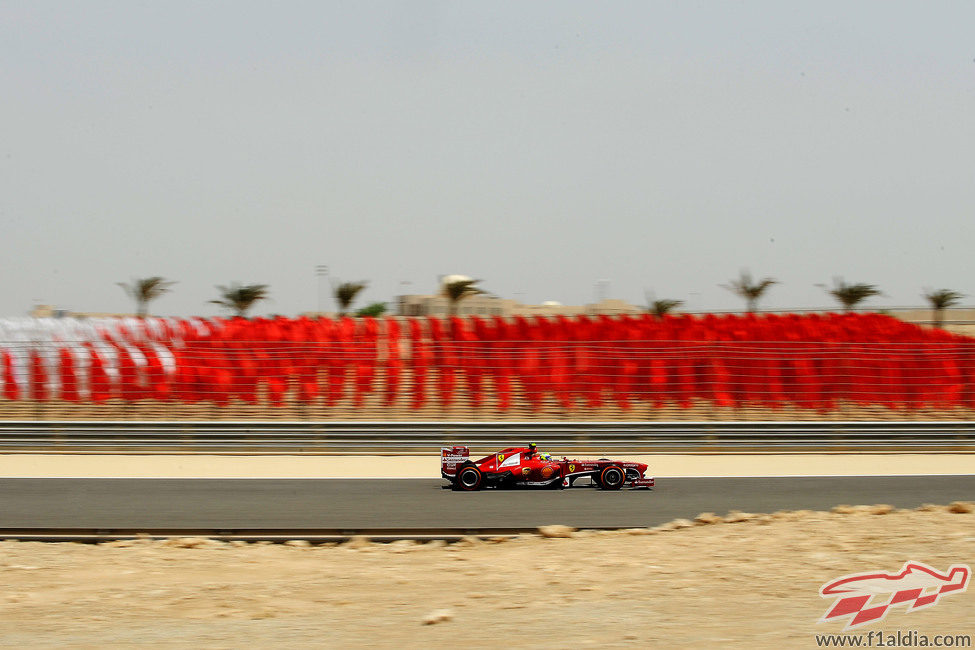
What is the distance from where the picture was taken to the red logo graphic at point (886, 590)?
5785 mm

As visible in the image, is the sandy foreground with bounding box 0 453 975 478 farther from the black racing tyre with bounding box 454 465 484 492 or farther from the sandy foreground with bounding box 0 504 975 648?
the sandy foreground with bounding box 0 504 975 648

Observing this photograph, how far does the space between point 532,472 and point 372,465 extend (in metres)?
4.49

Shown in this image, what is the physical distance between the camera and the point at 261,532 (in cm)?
913

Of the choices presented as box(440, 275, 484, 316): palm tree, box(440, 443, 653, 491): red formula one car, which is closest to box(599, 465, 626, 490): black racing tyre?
box(440, 443, 653, 491): red formula one car

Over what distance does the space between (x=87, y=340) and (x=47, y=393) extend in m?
1.44

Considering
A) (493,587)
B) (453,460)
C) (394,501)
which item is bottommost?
(493,587)

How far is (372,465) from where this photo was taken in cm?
1495

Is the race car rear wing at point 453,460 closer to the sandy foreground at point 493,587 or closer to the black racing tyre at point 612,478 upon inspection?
the black racing tyre at point 612,478

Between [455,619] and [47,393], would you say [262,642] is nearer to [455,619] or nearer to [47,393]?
[455,619]

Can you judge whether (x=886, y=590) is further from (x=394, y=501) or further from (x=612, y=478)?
(x=394, y=501)

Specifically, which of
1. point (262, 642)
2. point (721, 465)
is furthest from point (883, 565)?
point (721, 465)

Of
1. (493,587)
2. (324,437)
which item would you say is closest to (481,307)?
(324,437)

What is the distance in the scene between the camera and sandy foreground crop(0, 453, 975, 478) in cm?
1381

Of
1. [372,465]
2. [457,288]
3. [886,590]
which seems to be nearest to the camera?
[886,590]
